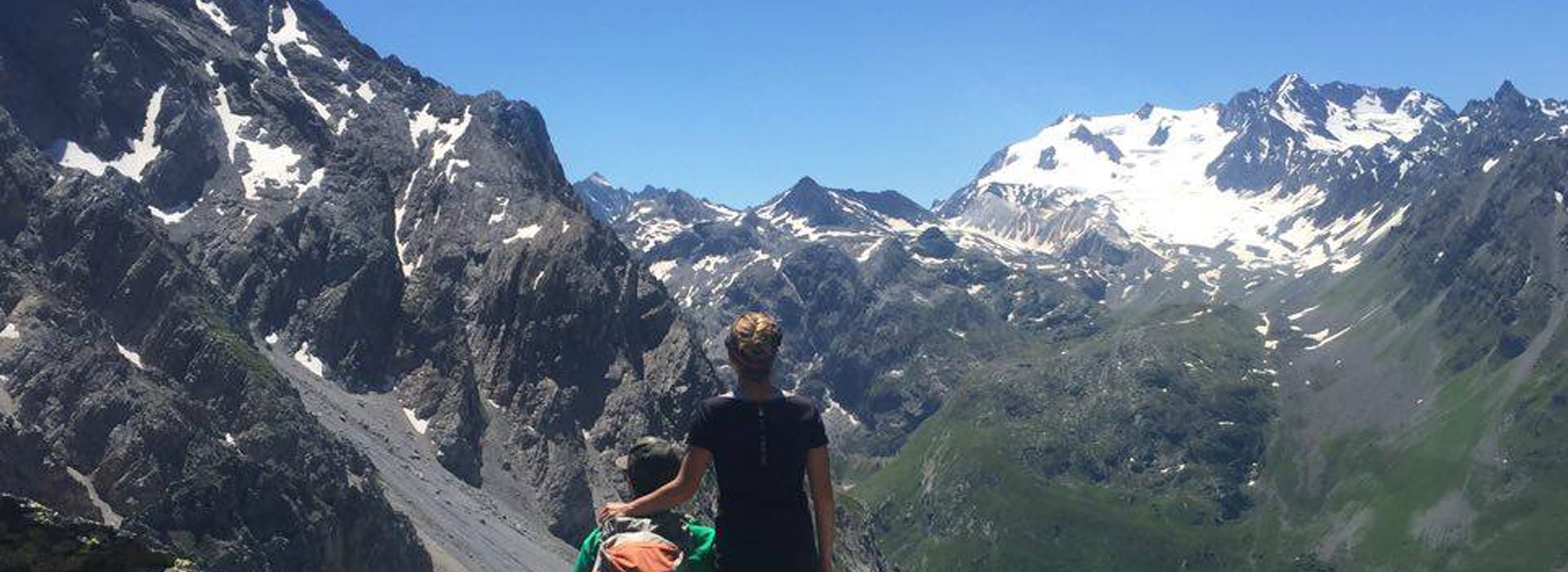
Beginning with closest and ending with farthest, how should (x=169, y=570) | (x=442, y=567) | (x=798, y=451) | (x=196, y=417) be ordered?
(x=798, y=451)
(x=169, y=570)
(x=196, y=417)
(x=442, y=567)

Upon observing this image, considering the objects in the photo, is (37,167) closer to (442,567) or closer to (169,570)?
(442,567)

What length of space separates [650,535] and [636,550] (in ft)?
1.13

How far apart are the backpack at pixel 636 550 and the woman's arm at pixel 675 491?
22cm

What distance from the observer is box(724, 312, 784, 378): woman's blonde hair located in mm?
15234

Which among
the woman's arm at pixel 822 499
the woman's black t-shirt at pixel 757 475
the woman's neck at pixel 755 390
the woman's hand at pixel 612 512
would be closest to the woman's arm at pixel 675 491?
the woman's hand at pixel 612 512

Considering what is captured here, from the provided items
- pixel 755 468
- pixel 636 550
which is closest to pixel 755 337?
pixel 755 468

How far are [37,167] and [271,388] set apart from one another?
35.6 meters

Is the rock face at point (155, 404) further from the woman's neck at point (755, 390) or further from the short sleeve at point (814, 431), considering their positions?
the short sleeve at point (814, 431)

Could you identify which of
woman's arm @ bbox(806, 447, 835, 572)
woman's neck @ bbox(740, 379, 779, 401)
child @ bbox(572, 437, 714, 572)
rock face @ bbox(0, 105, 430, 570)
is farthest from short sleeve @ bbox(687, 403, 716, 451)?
rock face @ bbox(0, 105, 430, 570)

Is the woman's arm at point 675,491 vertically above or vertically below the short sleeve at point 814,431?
Result: below

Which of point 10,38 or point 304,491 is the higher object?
point 10,38

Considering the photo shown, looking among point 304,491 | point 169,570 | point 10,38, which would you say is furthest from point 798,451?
point 10,38

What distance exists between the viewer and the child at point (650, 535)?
1466 cm

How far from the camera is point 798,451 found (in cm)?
1523
